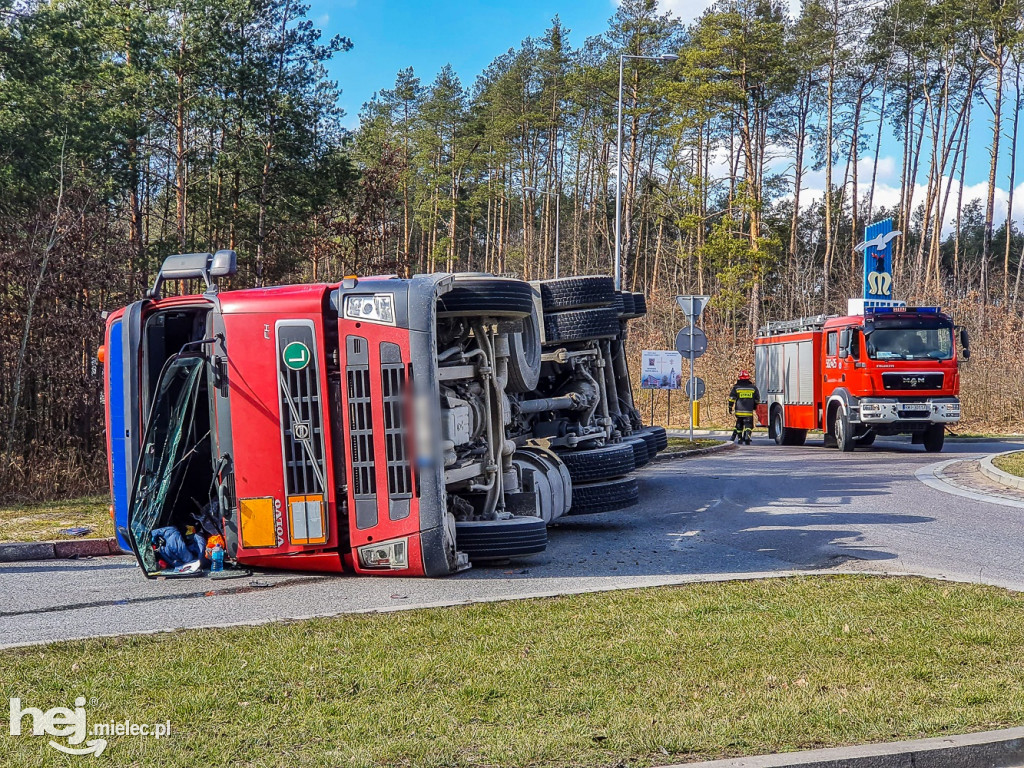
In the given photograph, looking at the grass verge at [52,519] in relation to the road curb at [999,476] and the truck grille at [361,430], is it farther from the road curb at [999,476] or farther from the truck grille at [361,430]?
the road curb at [999,476]

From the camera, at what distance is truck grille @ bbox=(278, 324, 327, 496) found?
25.7ft

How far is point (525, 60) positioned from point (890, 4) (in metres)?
17.7

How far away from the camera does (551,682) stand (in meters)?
4.98

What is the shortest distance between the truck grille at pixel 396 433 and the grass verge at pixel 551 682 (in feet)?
4.08

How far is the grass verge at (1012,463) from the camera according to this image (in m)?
15.1

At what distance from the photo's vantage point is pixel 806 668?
17.0 feet

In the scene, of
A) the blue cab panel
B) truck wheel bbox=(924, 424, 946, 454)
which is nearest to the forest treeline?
the blue cab panel

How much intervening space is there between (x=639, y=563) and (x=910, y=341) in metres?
14.0

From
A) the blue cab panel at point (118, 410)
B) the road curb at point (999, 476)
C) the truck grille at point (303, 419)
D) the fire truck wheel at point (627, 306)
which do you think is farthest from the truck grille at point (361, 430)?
the road curb at point (999, 476)

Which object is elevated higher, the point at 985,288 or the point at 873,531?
the point at 985,288

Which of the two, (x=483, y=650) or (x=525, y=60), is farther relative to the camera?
(x=525, y=60)

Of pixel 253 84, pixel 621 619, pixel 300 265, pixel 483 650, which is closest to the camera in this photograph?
pixel 483 650

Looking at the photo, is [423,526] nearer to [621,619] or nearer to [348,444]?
[348,444]

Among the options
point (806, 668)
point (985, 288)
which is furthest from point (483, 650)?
point (985, 288)
